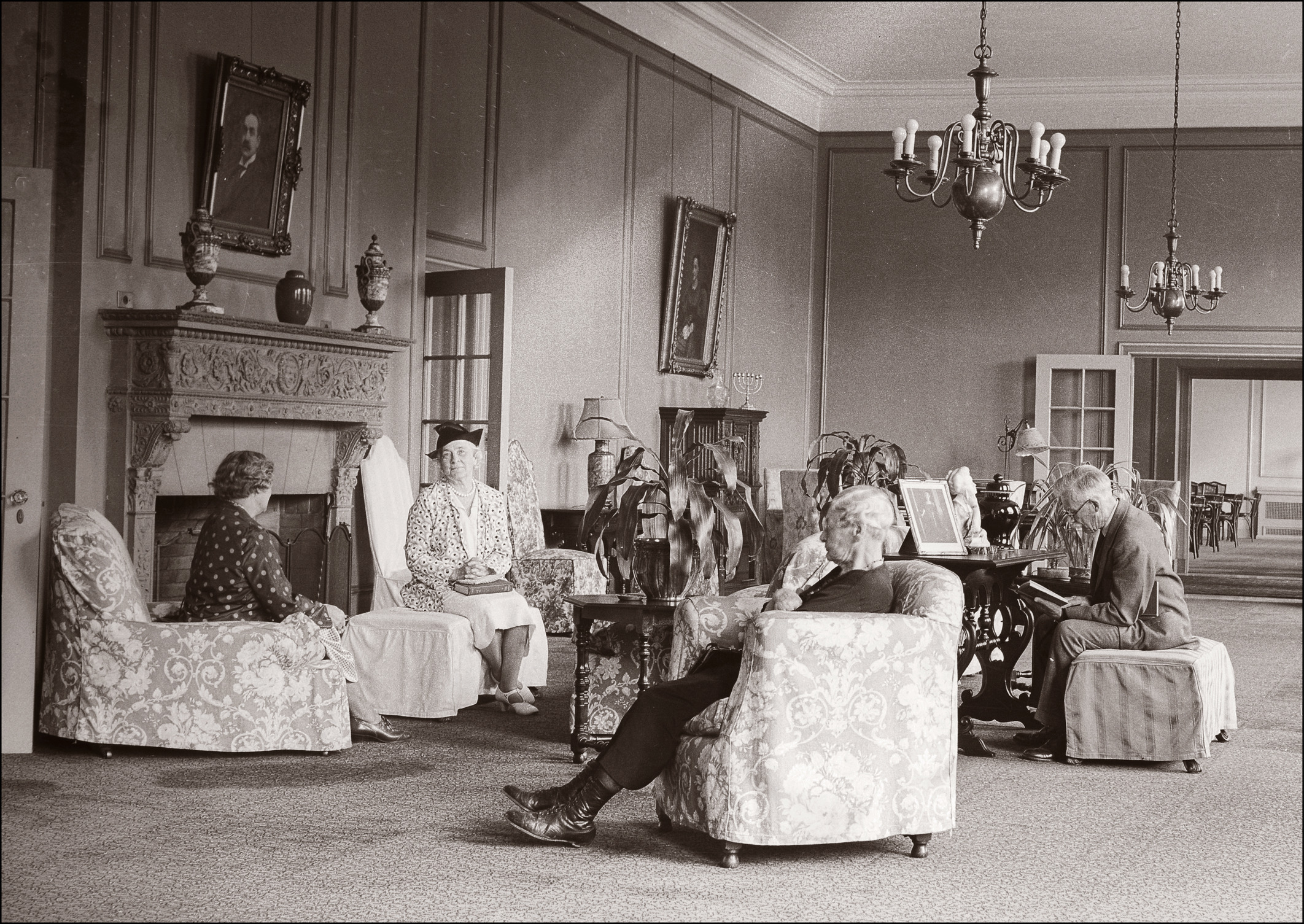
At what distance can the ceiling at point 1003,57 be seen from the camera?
2.98m

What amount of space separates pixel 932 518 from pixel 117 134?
3.17 meters

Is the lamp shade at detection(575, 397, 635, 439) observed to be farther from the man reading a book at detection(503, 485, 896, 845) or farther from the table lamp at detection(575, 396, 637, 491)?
the man reading a book at detection(503, 485, 896, 845)

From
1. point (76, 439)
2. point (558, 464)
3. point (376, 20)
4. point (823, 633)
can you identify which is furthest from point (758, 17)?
point (823, 633)

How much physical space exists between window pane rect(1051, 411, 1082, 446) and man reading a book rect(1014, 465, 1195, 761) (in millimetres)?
5941

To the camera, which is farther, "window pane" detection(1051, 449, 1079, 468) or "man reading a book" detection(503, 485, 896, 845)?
"window pane" detection(1051, 449, 1079, 468)

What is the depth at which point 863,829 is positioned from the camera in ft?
10.2

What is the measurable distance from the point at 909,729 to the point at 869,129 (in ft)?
23.9

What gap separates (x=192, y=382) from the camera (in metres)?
4.45

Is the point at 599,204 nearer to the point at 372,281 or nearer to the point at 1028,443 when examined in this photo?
the point at 372,281

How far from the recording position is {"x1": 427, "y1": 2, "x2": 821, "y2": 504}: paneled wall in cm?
689

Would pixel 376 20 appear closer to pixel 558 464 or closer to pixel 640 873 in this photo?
pixel 558 464

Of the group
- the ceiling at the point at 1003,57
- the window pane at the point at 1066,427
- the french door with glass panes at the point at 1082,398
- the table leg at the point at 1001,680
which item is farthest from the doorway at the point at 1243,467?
the window pane at the point at 1066,427

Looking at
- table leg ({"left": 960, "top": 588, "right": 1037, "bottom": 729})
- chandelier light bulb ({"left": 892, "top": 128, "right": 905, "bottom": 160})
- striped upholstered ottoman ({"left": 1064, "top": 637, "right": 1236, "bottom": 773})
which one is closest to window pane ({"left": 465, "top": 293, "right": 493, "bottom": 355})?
chandelier light bulb ({"left": 892, "top": 128, "right": 905, "bottom": 160})

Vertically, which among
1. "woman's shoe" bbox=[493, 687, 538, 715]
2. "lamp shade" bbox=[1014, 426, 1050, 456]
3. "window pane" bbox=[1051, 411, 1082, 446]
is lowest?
"woman's shoe" bbox=[493, 687, 538, 715]
